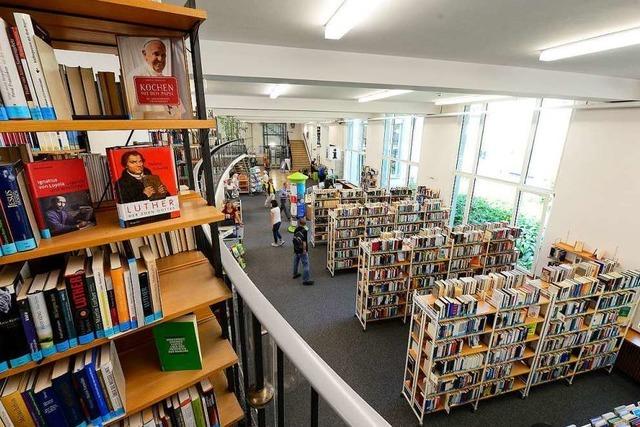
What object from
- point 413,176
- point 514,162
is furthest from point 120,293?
point 413,176

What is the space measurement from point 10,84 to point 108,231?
0.62 meters

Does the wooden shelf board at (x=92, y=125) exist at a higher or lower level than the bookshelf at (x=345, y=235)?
higher

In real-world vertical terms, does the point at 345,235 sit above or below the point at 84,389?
below

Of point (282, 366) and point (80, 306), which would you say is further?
point (80, 306)

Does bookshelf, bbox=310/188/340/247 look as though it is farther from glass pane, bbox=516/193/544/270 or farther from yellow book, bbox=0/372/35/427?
yellow book, bbox=0/372/35/427

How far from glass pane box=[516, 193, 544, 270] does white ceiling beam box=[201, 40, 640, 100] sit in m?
2.76

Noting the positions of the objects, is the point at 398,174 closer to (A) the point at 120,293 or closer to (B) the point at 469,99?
(B) the point at 469,99

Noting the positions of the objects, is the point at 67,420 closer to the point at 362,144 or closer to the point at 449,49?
the point at 449,49

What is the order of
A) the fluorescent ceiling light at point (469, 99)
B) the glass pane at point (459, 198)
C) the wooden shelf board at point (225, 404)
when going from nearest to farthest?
the wooden shelf board at point (225, 404)
the fluorescent ceiling light at point (469, 99)
the glass pane at point (459, 198)

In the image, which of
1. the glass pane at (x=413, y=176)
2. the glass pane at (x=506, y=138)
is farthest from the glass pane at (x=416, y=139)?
the glass pane at (x=506, y=138)

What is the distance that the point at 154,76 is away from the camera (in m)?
1.39

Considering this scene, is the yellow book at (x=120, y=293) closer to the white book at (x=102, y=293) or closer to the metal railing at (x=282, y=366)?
the white book at (x=102, y=293)

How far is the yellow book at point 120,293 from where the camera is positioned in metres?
1.26

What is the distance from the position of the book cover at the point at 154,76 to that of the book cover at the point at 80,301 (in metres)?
0.75
